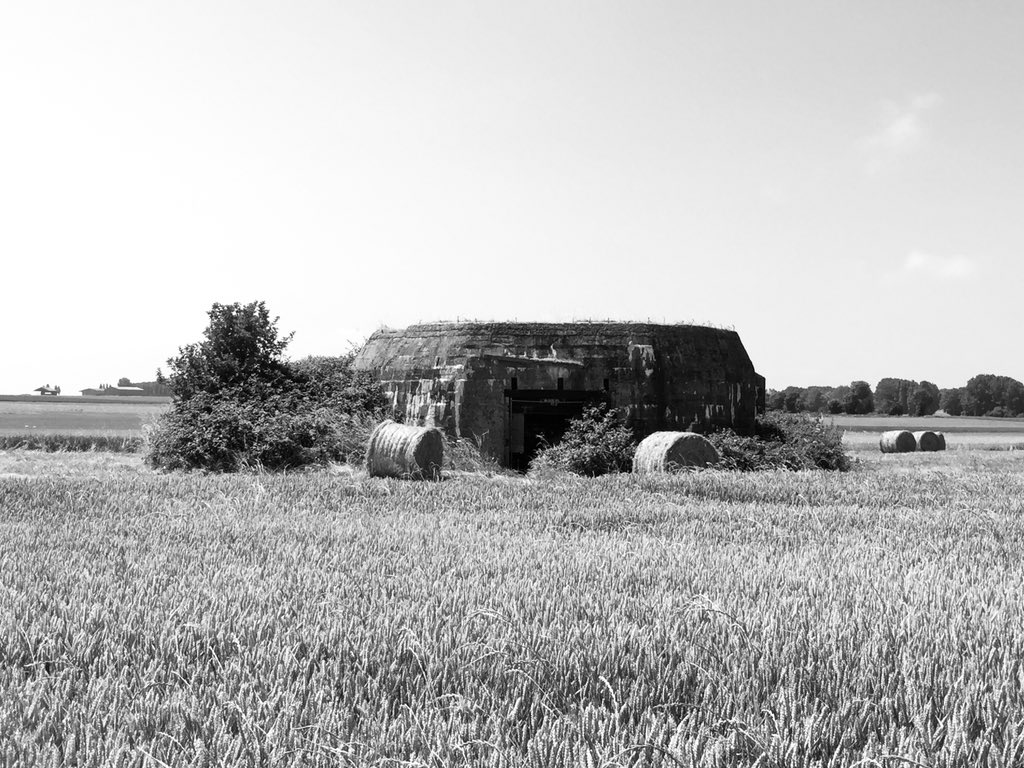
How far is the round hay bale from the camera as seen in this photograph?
35.4 metres

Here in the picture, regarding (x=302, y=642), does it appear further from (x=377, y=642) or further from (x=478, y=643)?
(x=478, y=643)

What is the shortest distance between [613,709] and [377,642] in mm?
1379

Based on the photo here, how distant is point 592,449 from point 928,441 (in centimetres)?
2187

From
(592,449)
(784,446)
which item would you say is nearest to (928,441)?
(784,446)

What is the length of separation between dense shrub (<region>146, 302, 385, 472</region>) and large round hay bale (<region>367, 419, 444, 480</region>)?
226cm

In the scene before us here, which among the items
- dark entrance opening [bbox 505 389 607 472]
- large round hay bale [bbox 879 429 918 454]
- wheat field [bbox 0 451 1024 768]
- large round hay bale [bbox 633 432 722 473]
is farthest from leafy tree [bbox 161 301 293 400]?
large round hay bale [bbox 879 429 918 454]

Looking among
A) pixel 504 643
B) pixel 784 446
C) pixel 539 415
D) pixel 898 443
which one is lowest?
pixel 898 443

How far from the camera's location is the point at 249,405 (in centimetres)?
1983

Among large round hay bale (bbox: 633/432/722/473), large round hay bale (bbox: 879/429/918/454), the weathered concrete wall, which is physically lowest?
large round hay bale (bbox: 879/429/918/454)

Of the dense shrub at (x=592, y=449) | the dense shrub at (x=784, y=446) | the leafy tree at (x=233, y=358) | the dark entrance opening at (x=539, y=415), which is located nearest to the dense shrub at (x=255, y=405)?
the leafy tree at (x=233, y=358)

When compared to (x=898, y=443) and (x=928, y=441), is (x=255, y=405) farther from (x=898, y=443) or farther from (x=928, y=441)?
(x=928, y=441)

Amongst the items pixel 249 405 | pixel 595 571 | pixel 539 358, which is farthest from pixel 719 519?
pixel 249 405

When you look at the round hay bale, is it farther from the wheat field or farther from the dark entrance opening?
the wheat field

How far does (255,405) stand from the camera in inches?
795
